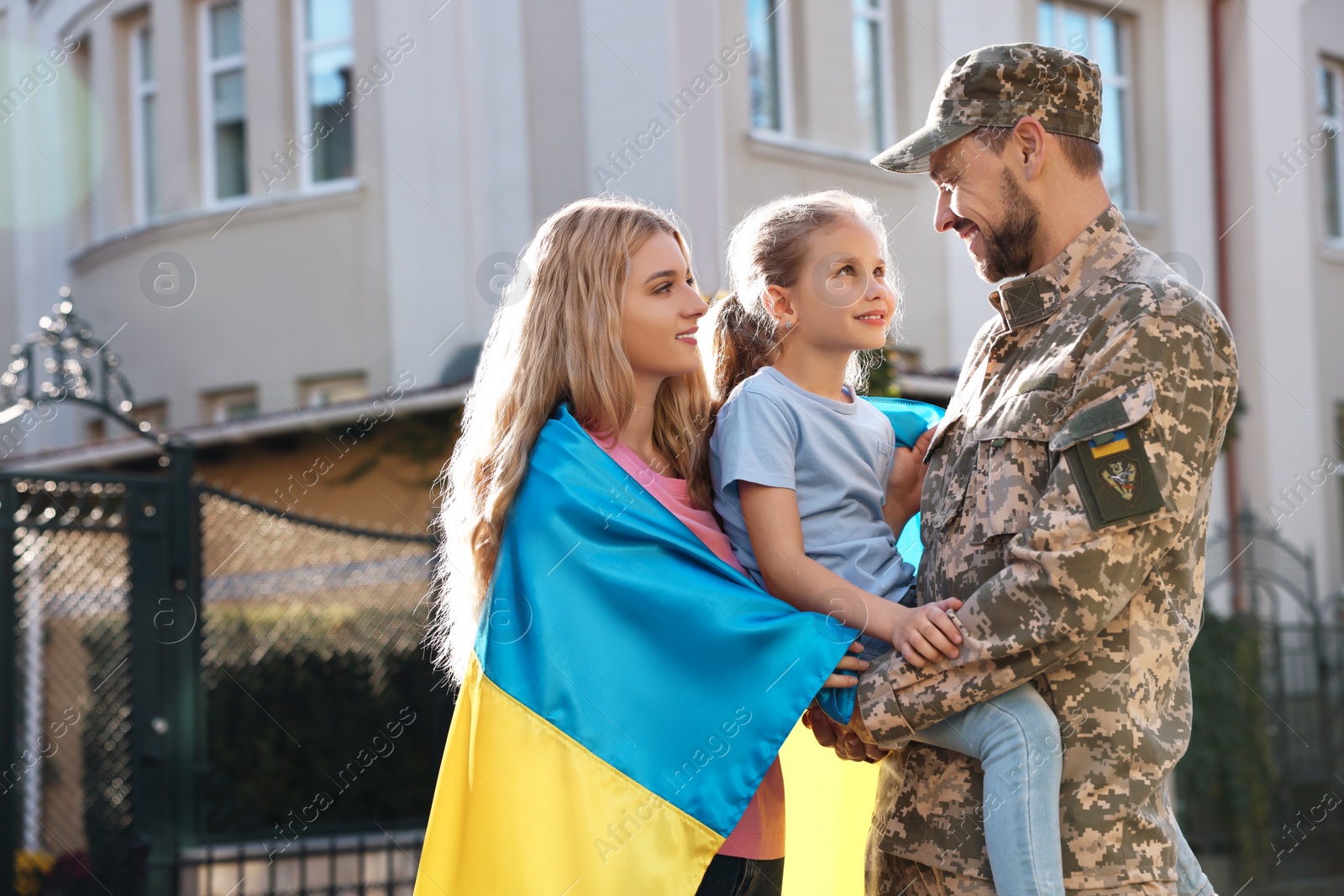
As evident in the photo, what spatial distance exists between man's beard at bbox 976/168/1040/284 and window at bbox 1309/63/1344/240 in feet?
44.9

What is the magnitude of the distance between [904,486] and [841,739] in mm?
646

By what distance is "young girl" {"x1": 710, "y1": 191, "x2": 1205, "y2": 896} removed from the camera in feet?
8.95

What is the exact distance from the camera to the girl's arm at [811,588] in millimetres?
2627

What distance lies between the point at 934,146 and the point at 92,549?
5625 mm

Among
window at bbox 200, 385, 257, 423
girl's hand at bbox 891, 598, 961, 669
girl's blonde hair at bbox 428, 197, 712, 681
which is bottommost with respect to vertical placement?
girl's hand at bbox 891, 598, 961, 669

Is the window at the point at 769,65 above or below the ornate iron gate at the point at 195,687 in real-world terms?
above

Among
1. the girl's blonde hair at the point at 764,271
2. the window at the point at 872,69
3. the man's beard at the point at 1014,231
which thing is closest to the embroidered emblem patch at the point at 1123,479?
the man's beard at the point at 1014,231

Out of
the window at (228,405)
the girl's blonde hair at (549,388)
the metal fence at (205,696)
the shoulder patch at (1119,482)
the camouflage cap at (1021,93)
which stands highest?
the window at (228,405)

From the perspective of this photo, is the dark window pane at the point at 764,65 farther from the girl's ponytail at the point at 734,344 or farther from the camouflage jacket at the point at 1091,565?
the camouflage jacket at the point at 1091,565

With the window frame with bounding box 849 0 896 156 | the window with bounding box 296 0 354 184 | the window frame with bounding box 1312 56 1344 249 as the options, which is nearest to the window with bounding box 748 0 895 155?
the window frame with bounding box 849 0 896 156

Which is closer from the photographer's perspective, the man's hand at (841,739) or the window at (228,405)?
the man's hand at (841,739)

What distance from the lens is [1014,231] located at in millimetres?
2814

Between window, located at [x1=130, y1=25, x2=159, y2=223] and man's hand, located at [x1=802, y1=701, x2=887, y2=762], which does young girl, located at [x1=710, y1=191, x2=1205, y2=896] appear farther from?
window, located at [x1=130, y1=25, x2=159, y2=223]

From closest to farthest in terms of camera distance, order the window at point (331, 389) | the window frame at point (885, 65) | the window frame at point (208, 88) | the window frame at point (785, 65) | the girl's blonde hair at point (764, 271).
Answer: the girl's blonde hair at point (764, 271), the window frame at point (785, 65), the window at point (331, 389), the window frame at point (885, 65), the window frame at point (208, 88)
